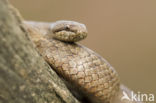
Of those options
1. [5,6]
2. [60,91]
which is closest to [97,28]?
[60,91]

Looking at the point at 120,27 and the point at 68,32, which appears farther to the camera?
the point at 120,27

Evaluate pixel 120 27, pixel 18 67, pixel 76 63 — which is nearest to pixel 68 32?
pixel 76 63

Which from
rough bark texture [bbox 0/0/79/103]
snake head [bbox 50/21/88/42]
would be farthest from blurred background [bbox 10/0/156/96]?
rough bark texture [bbox 0/0/79/103]

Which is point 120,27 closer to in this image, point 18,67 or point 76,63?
point 76,63

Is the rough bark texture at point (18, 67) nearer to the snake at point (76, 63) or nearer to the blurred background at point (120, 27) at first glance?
the snake at point (76, 63)

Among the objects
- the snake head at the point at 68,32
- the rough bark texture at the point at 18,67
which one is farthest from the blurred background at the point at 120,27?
the rough bark texture at the point at 18,67

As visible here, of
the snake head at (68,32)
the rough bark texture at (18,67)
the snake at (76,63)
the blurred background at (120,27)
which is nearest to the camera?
the rough bark texture at (18,67)
